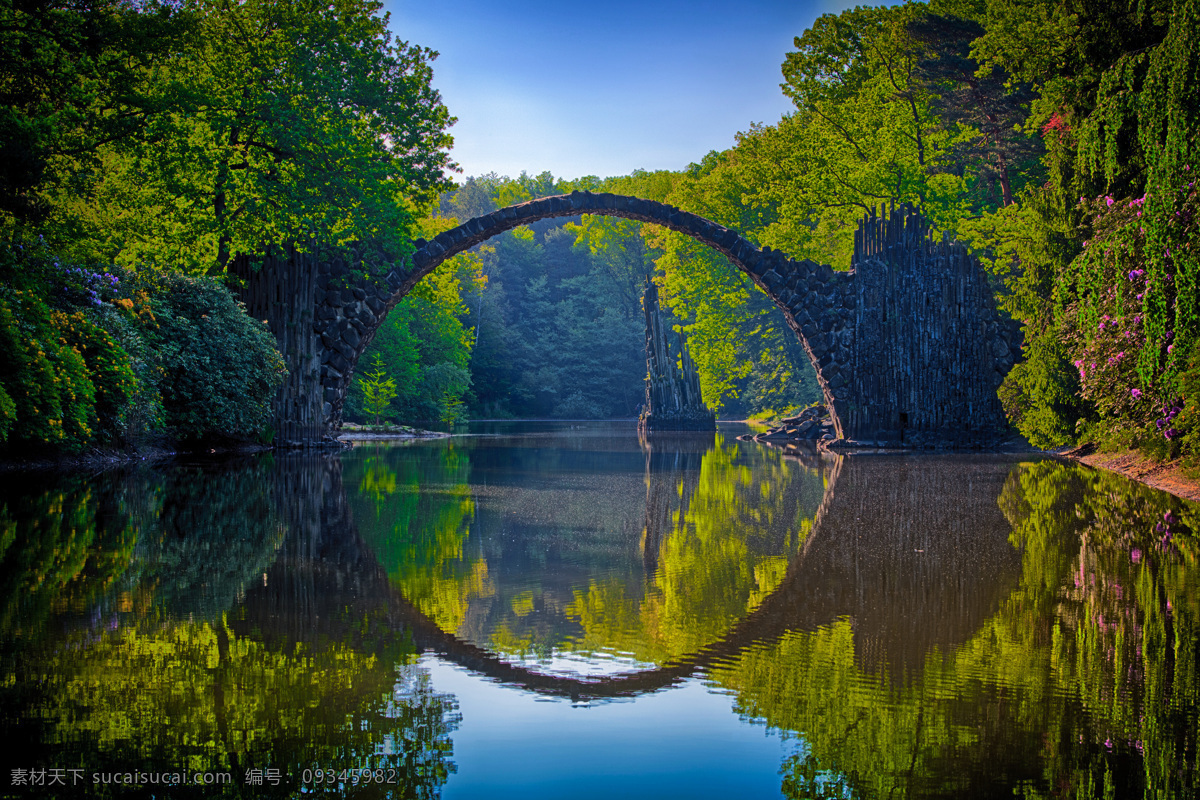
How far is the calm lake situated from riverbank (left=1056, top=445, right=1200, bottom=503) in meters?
2.01

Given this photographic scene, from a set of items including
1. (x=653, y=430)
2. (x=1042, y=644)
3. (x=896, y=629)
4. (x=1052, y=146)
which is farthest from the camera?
(x=653, y=430)

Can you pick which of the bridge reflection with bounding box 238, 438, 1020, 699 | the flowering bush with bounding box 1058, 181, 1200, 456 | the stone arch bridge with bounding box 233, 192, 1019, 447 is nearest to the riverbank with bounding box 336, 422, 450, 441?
the stone arch bridge with bounding box 233, 192, 1019, 447

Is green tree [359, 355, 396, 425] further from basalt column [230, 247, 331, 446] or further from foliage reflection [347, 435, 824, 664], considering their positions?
foliage reflection [347, 435, 824, 664]

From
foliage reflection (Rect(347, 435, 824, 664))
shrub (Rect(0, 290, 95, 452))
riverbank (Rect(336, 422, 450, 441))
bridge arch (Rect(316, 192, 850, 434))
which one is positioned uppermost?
bridge arch (Rect(316, 192, 850, 434))

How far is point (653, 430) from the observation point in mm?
32094

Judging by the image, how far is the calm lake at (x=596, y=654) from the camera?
2.85 m

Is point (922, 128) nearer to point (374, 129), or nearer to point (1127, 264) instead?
point (374, 129)

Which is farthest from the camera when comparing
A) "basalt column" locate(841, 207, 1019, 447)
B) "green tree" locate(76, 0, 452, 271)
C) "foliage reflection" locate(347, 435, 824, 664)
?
"basalt column" locate(841, 207, 1019, 447)

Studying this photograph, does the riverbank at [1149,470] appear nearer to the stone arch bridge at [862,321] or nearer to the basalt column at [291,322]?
the stone arch bridge at [862,321]

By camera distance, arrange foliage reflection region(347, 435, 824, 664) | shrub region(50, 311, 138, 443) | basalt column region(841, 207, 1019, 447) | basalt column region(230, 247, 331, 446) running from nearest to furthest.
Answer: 1. foliage reflection region(347, 435, 824, 664)
2. shrub region(50, 311, 138, 443)
3. basalt column region(230, 247, 331, 446)
4. basalt column region(841, 207, 1019, 447)

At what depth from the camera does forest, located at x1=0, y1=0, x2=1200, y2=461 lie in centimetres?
1068

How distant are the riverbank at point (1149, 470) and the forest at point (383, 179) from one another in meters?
0.25

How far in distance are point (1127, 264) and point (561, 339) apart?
158ft

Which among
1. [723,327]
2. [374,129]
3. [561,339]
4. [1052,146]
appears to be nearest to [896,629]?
[1052,146]
